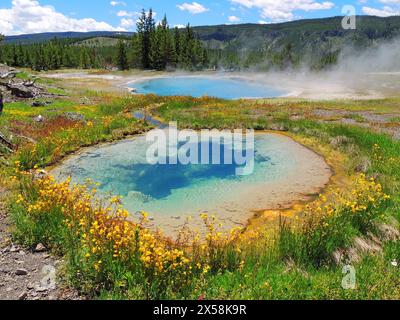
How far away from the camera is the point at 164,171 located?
17.3m

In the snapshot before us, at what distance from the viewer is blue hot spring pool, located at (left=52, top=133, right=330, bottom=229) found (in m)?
13.0

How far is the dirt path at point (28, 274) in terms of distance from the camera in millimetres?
6766

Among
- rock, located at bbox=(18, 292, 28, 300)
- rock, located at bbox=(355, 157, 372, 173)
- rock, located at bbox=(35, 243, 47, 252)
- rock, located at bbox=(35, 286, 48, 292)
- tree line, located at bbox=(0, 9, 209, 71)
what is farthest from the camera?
tree line, located at bbox=(0, 9, 209, 71)

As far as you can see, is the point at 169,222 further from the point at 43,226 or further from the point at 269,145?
the point at 269,145

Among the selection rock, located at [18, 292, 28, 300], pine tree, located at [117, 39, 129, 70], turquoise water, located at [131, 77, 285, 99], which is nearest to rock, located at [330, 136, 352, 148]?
rock, located at [18, 292, 28, 300]

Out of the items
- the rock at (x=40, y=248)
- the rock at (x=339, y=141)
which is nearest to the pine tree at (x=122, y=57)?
the rock at (x=339, y=141)

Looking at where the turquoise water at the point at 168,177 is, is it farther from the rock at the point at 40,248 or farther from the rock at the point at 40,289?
the rock at the point at 40,289

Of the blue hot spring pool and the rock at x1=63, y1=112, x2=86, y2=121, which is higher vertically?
→ the rock at x1=63, y1=112, x2=86, y2=121

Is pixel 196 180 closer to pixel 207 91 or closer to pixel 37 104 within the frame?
pixel 37 104

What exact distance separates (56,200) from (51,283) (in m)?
3.19

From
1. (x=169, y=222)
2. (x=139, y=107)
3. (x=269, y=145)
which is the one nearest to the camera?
(x=169, y=222)

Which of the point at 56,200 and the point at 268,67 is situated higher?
the point at 268,67

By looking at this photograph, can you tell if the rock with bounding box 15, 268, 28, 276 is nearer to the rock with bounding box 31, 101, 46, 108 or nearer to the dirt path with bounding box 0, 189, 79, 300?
the dirt path with bounding box 0, 189, 79, 300

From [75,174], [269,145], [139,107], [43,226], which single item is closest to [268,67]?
[139,107]
